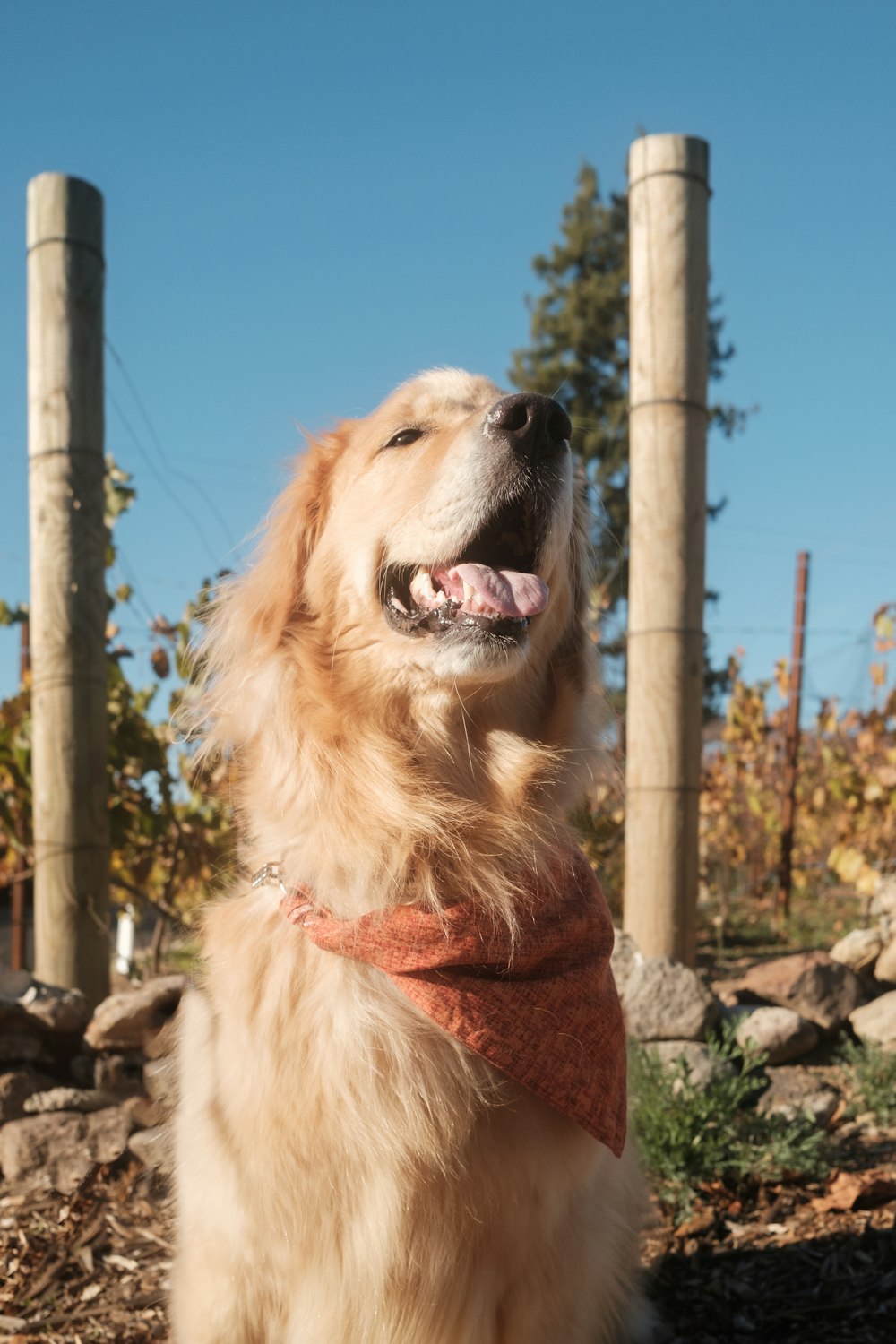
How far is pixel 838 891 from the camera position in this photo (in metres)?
8.84

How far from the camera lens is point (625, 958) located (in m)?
4.07

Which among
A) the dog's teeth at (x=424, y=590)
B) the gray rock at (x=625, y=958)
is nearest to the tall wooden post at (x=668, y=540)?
the gray rock at (x=625, y=958)

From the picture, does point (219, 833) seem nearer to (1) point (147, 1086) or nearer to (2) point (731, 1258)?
(1) point (147, 1086)

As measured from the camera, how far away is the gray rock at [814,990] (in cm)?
429

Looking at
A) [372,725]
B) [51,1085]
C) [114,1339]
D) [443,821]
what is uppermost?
[372,725]

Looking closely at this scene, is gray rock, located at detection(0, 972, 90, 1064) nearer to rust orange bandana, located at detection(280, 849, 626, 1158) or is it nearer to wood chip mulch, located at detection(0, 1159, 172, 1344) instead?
wood chip mulch, located at detection(0, 1159, 172, 1344)

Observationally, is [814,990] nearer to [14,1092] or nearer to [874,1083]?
[874,1083]

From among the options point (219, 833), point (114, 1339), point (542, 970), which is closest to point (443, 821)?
point (542, 970)

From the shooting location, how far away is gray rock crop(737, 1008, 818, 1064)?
4.04 meters

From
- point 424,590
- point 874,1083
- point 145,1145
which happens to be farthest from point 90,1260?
point 874,1083

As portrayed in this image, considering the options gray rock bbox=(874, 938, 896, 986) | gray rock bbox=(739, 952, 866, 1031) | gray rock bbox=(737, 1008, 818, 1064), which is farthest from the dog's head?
gray rock bbox=(874, 938, 896, 986)

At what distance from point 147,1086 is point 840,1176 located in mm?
2289

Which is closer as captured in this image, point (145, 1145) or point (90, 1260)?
point (90, 1260)

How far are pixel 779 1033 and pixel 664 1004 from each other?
0.54 metres
